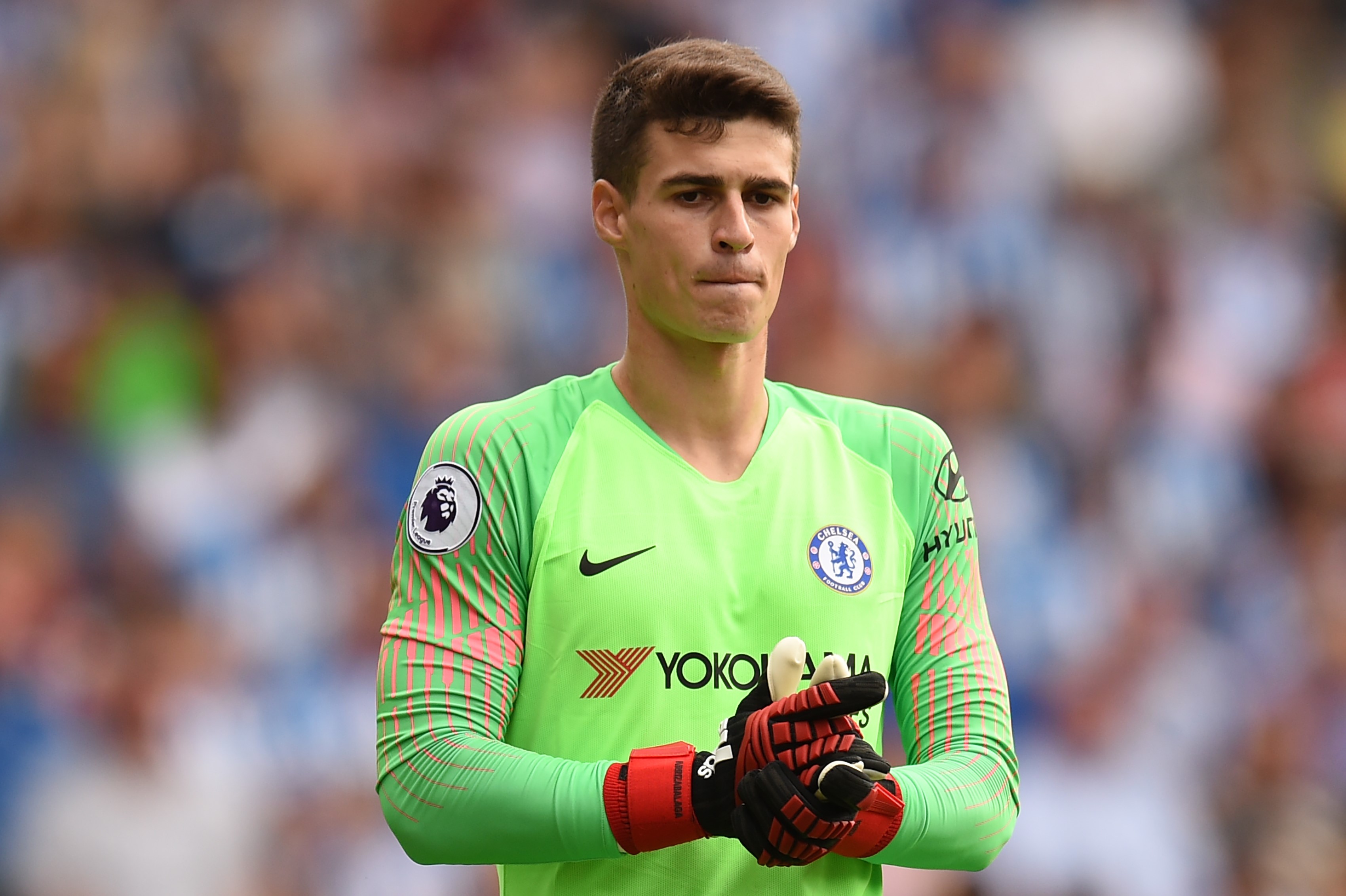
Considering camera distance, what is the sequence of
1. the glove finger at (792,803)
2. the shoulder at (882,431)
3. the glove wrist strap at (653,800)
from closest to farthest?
the glove finger at (792,803), the glove wrist strap at (653,800), the shoulder at (882,431)

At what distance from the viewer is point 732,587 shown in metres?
3.46

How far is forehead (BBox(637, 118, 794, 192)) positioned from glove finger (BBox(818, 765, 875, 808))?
4.15ft

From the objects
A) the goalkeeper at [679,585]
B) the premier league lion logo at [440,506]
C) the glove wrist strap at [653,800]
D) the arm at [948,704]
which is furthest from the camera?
the premier league lion logo at [440,506]

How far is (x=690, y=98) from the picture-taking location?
140 inches

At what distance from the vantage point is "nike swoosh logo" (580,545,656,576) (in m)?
3.42

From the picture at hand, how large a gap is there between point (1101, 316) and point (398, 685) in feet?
22.6

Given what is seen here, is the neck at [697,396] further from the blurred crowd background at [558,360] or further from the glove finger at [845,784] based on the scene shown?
the blurred crowd background at [558,360]

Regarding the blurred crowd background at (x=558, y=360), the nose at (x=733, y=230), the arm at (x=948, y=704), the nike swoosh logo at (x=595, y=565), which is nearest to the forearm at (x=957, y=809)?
the arm at (x=948, y=704)

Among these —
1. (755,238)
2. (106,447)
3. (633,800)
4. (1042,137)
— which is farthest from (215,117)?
(633,800)

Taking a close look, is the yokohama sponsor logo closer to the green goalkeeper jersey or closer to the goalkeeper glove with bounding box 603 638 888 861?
the green goalkeeper jersey

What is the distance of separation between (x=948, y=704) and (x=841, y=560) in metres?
0.38

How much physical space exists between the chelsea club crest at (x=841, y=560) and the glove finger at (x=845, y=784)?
0.61 metres

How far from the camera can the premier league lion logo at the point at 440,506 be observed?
3.48m

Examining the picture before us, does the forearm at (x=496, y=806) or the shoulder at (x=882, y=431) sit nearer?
the forearm at (x=496, y=806)
